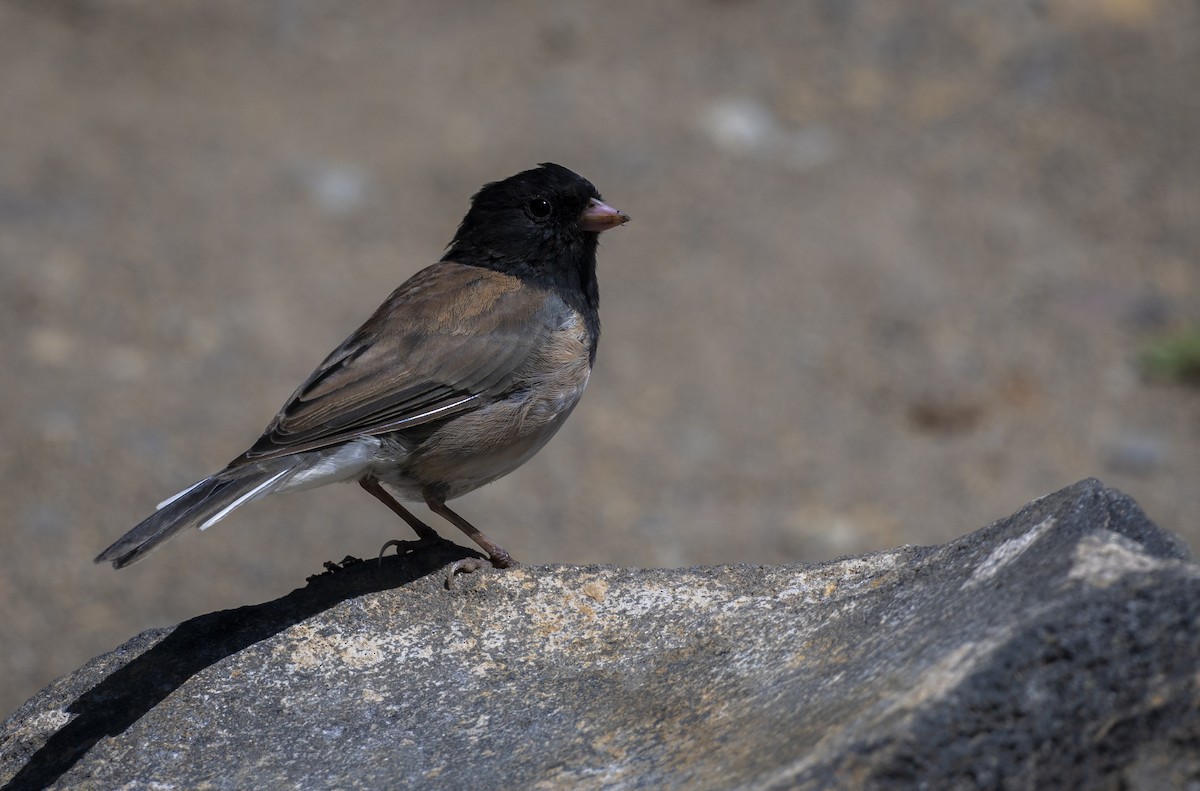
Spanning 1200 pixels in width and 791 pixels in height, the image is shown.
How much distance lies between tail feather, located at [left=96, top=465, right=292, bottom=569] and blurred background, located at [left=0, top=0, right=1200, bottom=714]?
2670 millimetres

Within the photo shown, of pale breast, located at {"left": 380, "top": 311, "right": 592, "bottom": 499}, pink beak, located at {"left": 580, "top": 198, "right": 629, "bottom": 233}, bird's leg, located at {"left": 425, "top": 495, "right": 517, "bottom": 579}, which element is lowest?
bird's leg, located at {"left": 425, "top": 495, "right": 517, "bottom": 579}

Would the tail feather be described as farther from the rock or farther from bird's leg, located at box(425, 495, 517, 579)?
bird's leg, located at box(425, 495, 517, 579)

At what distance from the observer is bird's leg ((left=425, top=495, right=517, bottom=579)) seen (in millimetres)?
3658

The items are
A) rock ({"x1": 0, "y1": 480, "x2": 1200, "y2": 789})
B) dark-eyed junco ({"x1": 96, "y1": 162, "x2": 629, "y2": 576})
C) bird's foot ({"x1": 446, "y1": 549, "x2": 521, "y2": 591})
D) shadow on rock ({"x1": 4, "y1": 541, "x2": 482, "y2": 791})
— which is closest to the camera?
rock ({"x1": 0, "y1": 480, "x2": 1200, "y2": 789})

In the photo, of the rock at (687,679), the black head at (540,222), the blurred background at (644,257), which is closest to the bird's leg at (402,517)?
the rock at (687,679)

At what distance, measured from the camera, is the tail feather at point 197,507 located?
3066mm

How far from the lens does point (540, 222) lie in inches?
174

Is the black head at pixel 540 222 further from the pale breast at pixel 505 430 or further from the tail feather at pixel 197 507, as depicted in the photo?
the tail feather at pixel 197 507

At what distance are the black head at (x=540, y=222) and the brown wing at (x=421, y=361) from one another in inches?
3.2

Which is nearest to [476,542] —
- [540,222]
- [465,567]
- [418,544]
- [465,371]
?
[418,544]

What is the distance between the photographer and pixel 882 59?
8.97 m

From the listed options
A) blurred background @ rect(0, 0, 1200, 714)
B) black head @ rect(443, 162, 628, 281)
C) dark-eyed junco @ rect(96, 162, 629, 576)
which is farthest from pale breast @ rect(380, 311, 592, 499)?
blurred background @ rect(0, 0, 1200, 714)

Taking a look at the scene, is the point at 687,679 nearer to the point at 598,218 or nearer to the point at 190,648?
the point at 190,648

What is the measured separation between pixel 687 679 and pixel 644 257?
5.32 metres
